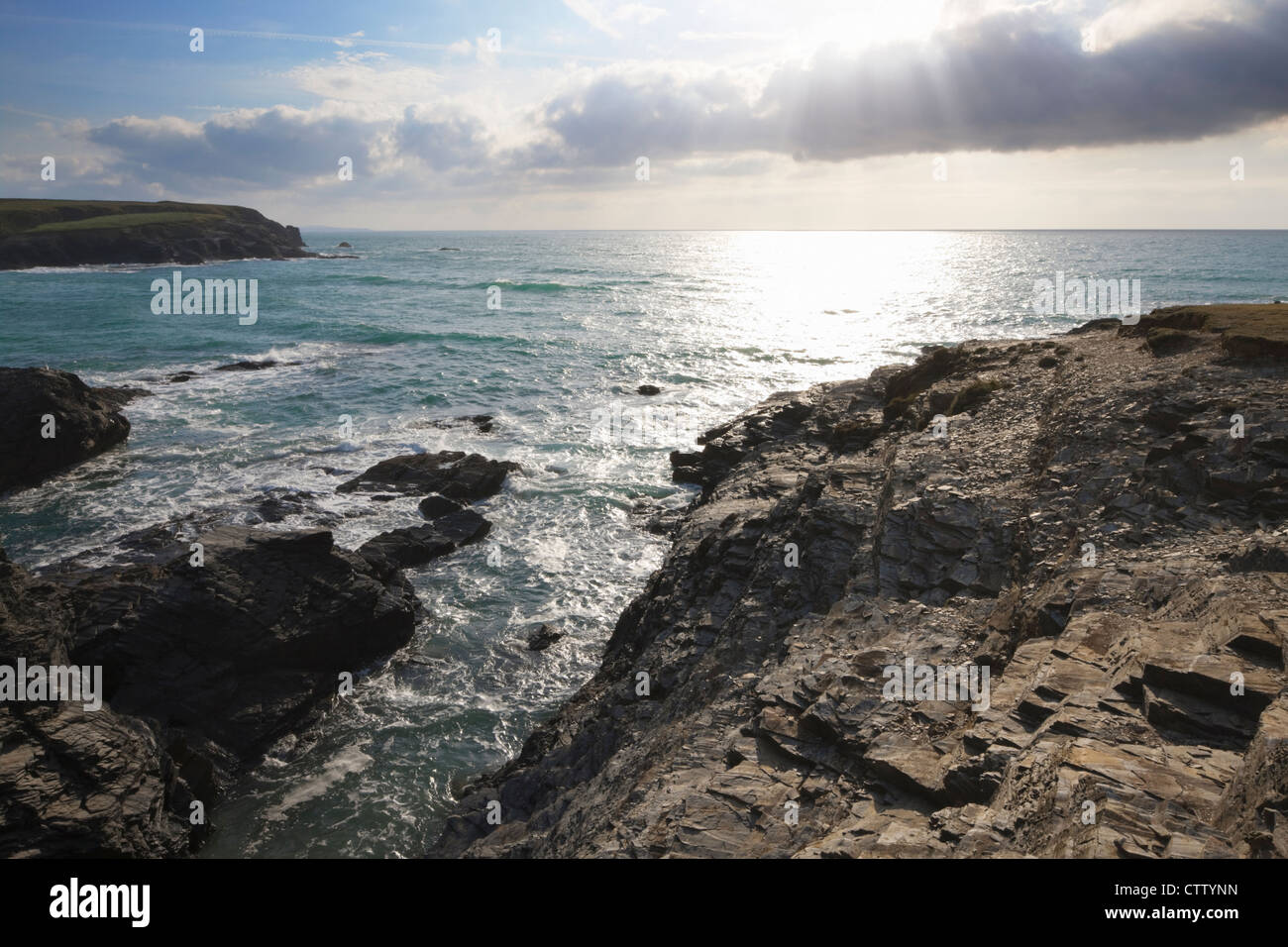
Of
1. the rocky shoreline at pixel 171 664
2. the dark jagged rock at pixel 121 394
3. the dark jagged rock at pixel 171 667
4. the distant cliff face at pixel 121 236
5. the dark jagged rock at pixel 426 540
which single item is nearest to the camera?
the dark jagged rock at pixel 171 667

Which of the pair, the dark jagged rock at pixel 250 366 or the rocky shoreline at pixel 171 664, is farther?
the dark jagged rock at pixel 250 366

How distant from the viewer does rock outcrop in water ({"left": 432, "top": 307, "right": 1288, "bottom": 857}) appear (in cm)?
746

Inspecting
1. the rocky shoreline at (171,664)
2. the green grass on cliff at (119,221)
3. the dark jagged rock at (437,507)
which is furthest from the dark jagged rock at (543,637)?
the green grass on cliff at (119,221)

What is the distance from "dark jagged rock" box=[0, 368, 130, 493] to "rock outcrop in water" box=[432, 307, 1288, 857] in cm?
2961

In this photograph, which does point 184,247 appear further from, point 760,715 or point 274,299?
point 760,715

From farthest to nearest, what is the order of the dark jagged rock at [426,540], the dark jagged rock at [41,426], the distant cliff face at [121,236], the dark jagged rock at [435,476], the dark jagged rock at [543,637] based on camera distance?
the distant cliff face at [121,236]
the dark jagged rock at [435,476]
the dark jagged rock at [41,426]
the dark jagged rock at [426,540]
the dark jagged rock at [543,637]

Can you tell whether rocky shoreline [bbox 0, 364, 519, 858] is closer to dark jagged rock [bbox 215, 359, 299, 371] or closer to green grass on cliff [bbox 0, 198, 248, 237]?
dark jagged rock [bbox 215, 359, 299, 371]

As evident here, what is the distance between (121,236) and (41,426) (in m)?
141

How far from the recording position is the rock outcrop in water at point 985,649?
294 inches

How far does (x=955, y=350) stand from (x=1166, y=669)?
2111cm

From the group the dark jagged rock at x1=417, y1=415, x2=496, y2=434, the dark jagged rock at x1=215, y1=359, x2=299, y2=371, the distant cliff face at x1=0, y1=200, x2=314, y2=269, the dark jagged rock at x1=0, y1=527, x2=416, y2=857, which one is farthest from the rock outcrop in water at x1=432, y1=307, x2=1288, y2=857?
the distant cliff face at x1=0, y1=200, x2=314, y2=269

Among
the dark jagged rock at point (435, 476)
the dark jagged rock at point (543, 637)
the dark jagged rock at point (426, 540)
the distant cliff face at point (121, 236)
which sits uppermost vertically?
the distant cliff face at point (121, 236)

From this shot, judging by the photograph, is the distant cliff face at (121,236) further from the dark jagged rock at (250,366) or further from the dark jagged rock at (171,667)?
the dark jagged rock at (171,667)

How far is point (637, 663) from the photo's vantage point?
16.0 meters
